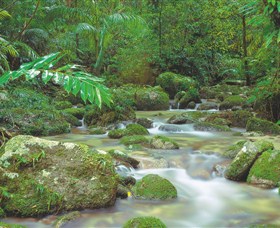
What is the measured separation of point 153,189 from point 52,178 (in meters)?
1.23

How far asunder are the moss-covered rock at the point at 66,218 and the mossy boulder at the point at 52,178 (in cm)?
→ 14

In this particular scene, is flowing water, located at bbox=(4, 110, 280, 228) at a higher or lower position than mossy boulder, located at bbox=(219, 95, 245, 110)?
lower

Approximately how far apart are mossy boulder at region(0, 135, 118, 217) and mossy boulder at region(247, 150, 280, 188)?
202cm

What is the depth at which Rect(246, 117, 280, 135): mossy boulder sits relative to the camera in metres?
8.06

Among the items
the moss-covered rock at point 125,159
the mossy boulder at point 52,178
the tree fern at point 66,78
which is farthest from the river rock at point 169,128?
the tree fern at point 66,78

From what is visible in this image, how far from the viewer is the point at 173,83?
16.0 meters

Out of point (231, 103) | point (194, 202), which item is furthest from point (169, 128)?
point (194, 202)

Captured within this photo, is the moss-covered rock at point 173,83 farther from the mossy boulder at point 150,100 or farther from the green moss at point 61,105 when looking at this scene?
the green moss at point 61,105

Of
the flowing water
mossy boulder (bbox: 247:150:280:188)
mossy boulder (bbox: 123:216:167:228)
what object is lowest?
the flowing water

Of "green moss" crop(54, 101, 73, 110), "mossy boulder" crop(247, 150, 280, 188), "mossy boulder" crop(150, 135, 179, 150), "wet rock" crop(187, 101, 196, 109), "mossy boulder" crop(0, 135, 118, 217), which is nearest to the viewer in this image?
"mossy boulder" crop(0, 135, 118, 217)

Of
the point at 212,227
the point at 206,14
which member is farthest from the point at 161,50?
the point at 212,227

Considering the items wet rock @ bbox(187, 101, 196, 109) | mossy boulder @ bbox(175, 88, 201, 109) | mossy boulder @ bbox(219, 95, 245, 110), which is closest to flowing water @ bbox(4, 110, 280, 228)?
mossy boulder @ bbox(219, 95, 245, 110)

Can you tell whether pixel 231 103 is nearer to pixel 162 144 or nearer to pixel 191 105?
pixel 191 105

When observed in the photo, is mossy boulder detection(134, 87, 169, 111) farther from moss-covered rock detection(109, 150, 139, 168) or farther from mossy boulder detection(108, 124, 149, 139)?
moss-covered rock detection(109, 150, 139, 168)
